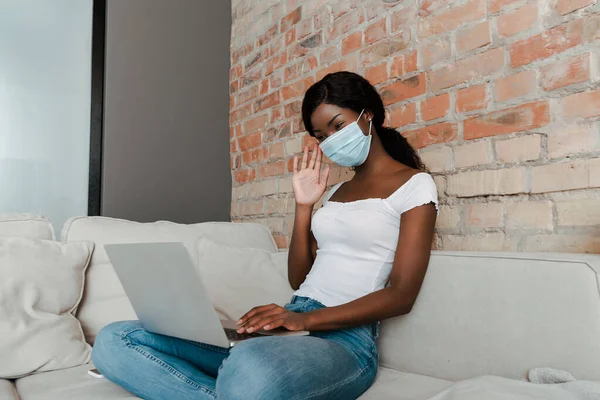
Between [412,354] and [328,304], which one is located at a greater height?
[328,304]

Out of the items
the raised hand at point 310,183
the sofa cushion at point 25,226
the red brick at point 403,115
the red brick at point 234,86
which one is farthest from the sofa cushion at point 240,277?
the red brick at point 234,86

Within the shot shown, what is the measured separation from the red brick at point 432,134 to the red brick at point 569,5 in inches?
16.0

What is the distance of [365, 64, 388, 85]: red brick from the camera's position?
188cm

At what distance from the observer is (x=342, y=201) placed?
1.63 meters

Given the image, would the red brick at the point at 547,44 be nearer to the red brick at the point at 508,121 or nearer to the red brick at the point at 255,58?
the red brick at the point at 508,121

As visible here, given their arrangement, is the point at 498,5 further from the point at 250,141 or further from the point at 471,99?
the point at 250,141

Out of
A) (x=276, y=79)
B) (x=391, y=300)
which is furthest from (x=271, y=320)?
(x=276, y=79)

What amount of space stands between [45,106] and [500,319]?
2074mm

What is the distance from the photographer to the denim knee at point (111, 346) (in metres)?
1.24

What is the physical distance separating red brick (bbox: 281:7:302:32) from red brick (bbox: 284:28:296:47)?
0.02 meters

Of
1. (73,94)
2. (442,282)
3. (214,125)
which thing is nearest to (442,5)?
(442,282)

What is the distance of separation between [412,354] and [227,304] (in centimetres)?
56

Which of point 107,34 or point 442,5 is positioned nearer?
point 442,5

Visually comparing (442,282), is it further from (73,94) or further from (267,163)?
(73,94)
